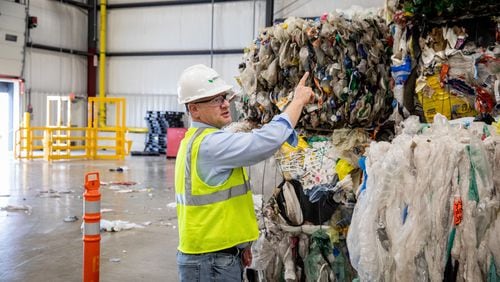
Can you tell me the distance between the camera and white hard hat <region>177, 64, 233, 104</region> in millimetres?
2395

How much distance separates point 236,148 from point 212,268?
0.57 m

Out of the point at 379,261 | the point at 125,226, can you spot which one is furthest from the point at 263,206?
the point at 125,226

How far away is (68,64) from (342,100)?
1885 centimetres

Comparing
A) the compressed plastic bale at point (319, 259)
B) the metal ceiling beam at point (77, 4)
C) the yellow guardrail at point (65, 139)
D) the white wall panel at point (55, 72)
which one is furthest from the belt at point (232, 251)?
the metal ceiling beam at point (77, 4)

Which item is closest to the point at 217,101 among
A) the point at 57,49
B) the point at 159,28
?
the point at 159,28

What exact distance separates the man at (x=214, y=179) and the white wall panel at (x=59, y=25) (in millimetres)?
18602

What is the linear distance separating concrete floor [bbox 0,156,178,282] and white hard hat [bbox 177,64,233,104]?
302cm

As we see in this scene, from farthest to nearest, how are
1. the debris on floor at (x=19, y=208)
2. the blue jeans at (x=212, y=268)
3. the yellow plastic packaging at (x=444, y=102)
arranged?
the debris on floor at (x=19, y=208) < the yellow plastic packaging at (x=444, y=102) < the blue jeans at (x=212, y=268)

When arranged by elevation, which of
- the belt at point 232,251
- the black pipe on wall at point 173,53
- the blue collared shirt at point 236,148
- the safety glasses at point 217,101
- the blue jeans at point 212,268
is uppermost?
the black pipe on wall at point 173,53

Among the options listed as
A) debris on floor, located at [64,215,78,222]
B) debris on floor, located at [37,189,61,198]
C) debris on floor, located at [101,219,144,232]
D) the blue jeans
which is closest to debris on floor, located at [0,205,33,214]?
debris on floor, located at [64,215,78,222]

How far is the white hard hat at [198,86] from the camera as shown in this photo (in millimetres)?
2395

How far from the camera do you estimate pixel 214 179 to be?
90.7 inches

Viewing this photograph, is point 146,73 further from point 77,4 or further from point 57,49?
point 77,4

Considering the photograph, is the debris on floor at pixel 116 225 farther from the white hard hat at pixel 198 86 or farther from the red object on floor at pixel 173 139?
the red object on floor at pixel 173 139
